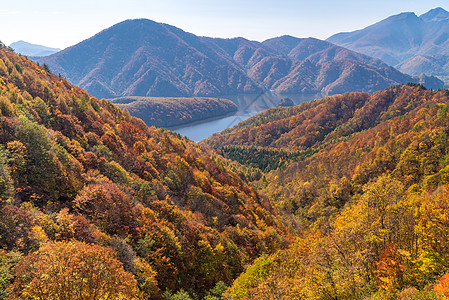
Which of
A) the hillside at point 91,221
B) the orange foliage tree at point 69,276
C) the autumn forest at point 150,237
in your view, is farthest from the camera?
the autumn forest at point 150,237

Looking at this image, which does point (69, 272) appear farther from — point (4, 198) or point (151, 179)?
point (151, 179)

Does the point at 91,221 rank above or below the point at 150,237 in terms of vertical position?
above

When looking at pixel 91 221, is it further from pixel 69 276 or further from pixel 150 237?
pixel 69 276

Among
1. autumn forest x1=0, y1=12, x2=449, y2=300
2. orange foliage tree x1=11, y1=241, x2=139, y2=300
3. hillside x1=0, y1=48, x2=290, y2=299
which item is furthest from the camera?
autumn forest x1=0, y1=12, x2=449, y2=300

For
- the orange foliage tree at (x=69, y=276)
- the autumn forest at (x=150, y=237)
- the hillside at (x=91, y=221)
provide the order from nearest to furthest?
the orange foliage tree at (x=69, y=276) → the hillside at (x=91, y=221) → the autumn forest at (x=150, y=237)

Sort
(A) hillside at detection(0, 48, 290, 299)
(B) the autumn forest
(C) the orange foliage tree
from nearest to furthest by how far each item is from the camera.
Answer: (C) the orange foliage tree → (A) hillside at detection(0, 48, 290, 299) → (B) the autumn forest

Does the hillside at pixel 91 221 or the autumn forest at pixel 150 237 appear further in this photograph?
the autumn forest at pixel 150 237

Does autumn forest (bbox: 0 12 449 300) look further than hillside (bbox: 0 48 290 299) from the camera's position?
Yes

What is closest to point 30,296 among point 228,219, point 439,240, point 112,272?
point 112,272

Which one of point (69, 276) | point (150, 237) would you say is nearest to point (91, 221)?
point (150, 237)

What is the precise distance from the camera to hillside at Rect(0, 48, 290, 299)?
17.7m

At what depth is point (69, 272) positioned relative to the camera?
1628 centimetres

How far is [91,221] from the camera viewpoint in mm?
32094

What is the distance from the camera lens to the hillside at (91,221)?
58.0ft
